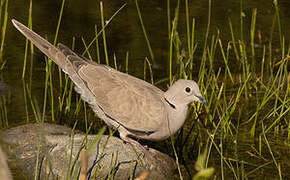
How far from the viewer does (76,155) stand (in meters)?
3.91

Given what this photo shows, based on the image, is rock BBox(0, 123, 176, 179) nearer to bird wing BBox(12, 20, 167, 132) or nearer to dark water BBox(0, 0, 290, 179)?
bird wing BBox(12, 20, 167, 132)

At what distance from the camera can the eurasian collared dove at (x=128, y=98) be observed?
161 inches

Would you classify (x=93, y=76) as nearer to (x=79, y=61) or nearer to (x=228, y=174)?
(x=79, y=61)

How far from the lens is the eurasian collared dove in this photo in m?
4.08

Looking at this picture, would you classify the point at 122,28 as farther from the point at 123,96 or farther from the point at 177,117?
the point at 177,117

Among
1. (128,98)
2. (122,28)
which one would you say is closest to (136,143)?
(128,98)

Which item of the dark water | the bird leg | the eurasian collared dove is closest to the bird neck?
the eurasian collared dove

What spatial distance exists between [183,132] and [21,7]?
12.9 feet

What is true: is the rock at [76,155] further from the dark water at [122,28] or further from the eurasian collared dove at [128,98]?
the dark water at [122,28]

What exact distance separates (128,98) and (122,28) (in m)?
3.52

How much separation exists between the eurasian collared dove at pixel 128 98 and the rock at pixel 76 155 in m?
0.18

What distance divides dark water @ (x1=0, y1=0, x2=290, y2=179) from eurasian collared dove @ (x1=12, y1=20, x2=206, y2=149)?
106 cm

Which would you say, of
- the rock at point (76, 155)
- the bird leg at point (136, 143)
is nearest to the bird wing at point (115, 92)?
the bird leg at point (136, 143)

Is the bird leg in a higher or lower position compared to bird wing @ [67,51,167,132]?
lower
